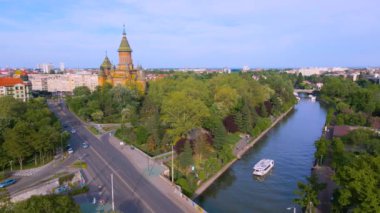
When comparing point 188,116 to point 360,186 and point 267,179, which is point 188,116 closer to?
point 267,179

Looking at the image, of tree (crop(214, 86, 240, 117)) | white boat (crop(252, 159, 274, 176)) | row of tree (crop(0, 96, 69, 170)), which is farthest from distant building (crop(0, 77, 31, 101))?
white boat (crop(252, 159, 274, 176))

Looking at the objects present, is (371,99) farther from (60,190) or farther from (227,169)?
(60,190)

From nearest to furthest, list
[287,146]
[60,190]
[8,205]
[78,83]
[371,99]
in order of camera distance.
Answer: [8,205] → [60,190] → [287,146] → [371,99] → [78,83]

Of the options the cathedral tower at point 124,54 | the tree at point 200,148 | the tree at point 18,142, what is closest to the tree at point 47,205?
the tree at point 18,142

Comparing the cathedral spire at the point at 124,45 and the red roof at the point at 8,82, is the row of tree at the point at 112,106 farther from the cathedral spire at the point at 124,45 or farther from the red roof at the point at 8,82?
the red roof at the point at 8,82

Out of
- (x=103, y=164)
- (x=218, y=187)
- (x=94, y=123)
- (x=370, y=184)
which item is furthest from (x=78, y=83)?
(x=370, y=184)

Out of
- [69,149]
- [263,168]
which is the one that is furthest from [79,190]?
[263,168]
